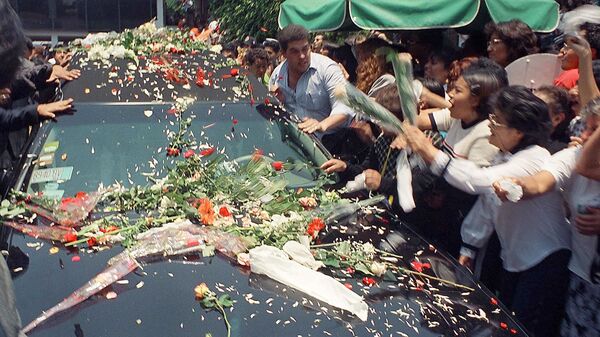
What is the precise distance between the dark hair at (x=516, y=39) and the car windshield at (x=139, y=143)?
2.16 meters

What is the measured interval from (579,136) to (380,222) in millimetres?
1227

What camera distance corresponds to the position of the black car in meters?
2.76

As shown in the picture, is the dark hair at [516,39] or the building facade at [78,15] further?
the building facade at [78,15]

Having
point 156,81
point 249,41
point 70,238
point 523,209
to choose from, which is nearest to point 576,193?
point 523,209

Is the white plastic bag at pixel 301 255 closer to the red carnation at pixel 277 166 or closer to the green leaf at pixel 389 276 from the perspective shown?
the green leaf at pixel 389 276

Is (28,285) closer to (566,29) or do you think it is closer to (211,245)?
(211,245)

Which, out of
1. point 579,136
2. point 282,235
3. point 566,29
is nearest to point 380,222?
point 282,235

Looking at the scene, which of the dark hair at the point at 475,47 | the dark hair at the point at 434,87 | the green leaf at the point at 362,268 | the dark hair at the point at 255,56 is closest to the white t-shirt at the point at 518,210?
the green leaf at the point at 362,268

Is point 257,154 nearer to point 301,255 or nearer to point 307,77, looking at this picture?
point 301,255

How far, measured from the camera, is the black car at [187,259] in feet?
9.04

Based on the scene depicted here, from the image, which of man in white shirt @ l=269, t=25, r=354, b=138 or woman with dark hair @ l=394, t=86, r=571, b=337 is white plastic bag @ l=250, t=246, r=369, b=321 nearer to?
woman with dark hair @ l=394, t=86, r=571, b=337

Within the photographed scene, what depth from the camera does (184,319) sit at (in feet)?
8.93

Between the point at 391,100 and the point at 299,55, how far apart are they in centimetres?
163

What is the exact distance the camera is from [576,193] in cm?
368
